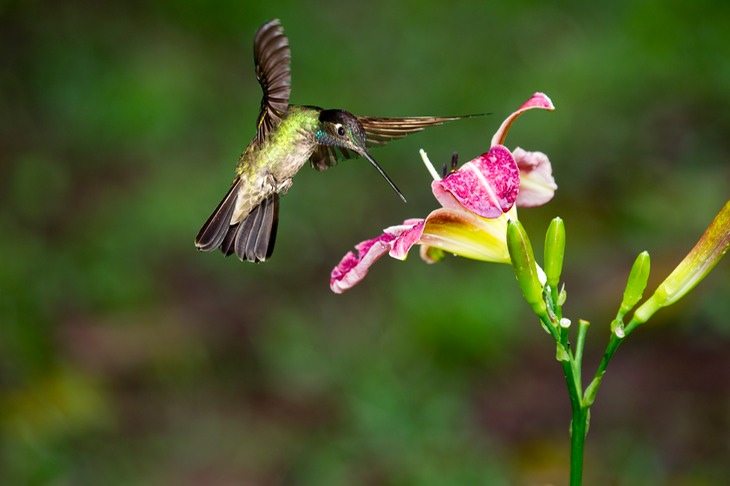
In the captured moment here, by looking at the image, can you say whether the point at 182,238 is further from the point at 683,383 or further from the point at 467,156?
the point at 683,383

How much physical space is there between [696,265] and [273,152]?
0.73 meters

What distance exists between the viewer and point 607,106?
6121 mm

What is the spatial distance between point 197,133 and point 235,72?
1.08m

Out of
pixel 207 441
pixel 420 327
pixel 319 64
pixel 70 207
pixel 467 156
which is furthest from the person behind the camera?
pixel 319 64

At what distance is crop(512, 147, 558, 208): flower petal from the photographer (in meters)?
1.71

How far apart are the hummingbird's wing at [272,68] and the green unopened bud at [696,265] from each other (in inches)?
26.4

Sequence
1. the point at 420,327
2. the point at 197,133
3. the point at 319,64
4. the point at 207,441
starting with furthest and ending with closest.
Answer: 1. the point at 319,64
2. the point at 197,133
3. the point at 420,327
4. the point at 207,441

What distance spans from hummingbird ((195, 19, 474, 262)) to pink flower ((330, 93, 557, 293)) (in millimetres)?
136

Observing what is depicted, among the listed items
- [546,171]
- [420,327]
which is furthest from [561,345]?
[420,327]

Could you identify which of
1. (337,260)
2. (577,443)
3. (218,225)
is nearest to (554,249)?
(577,443)

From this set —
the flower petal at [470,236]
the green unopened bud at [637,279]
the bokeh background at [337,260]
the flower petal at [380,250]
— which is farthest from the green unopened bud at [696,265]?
the bokeh background at [337,260]

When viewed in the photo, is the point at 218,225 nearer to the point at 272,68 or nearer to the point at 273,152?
the point at 273,152

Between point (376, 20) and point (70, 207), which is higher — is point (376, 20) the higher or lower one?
the higher one

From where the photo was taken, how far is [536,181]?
1.74 meters
